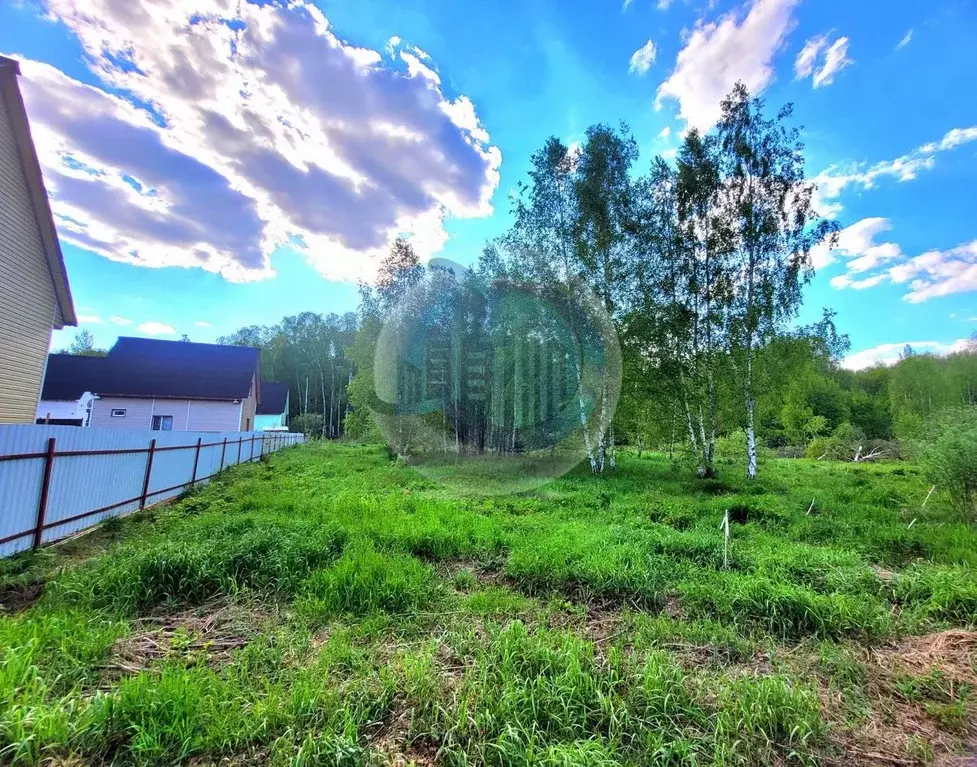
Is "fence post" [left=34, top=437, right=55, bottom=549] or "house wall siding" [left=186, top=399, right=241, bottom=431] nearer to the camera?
"fence post" [left=34, top=437, right=55, bottom=549]

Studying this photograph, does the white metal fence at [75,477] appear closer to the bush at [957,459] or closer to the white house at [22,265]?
the white house at [22,265]

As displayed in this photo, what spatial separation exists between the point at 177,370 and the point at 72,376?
5398 mm

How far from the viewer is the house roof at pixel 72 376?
20.8 meters

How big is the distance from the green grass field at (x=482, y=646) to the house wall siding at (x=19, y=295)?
641cm

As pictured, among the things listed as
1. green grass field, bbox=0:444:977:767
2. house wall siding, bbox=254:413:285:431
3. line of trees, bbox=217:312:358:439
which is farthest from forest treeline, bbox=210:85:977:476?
line of trees, bbox=217:312:358:439

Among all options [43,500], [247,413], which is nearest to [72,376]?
[247,413]

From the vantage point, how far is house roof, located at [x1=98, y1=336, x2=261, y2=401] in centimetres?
2031

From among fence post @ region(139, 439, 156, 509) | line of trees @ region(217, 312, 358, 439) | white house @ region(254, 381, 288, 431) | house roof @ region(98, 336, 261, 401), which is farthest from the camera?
line of trees @ region(217, 312, 358, 439)

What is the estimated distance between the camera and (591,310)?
14281 millimetres

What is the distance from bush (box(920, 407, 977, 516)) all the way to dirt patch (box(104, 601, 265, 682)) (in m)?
9.93

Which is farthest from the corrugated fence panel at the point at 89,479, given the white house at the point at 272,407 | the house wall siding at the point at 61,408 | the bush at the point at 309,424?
the bush at the point at 309,424

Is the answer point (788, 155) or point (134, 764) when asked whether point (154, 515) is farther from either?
point (788, 155)

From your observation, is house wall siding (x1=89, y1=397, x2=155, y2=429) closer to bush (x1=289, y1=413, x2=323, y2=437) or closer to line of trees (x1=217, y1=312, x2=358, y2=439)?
bush (x1=289, y1=413, x2=323, y2=437)

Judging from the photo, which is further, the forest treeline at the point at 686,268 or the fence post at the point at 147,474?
the forest treeline at the point at 686,268
